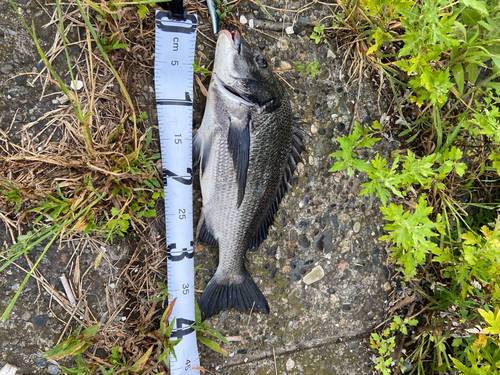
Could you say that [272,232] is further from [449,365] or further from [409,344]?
[449,365]

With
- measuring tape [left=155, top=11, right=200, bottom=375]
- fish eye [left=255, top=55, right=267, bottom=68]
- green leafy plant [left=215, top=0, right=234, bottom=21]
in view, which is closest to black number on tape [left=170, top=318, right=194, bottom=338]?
measuring tape [left=155, top=11, right=200, bottom=375]

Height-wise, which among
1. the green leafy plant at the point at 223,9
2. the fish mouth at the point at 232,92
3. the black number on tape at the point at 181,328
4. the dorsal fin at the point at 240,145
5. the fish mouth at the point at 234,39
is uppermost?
the green leafy plant at the point at 223,9

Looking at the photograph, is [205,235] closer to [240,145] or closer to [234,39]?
[240,145]

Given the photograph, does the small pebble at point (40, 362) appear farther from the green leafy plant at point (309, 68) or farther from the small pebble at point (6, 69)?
the green leafy plant at point (309, 68)

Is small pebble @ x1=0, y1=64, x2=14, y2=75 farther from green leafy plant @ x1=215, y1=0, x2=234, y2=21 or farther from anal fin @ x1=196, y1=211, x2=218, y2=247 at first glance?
anal fin @ x1=196, y1=211, x2=218, y2=247

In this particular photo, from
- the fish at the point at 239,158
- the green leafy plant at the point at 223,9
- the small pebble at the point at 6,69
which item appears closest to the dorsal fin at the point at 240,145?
the fish at the point at 239,158

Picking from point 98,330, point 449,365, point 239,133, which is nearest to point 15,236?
point 98,330
